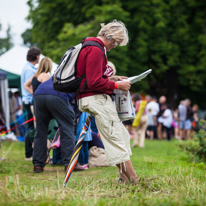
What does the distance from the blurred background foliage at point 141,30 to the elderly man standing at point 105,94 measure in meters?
14.4

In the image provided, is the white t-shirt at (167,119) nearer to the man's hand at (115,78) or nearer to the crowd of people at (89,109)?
the crowd of people at (89,109)

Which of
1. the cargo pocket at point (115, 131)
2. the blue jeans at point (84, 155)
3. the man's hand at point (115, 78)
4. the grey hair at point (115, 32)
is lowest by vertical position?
the blue jeans at point (84, 155)

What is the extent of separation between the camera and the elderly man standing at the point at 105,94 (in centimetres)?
362

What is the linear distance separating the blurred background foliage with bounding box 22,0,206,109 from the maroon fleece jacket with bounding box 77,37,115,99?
47.6ft

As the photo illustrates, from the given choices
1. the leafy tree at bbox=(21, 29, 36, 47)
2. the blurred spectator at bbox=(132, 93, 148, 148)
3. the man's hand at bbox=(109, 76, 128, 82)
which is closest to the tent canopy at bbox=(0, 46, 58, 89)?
the blurred spectator at bbox=(132, 93, 148, 148)

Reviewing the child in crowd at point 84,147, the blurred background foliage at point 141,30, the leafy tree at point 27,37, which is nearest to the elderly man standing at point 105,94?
the child in crowd at point 84,147

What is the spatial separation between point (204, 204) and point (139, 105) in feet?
29.6

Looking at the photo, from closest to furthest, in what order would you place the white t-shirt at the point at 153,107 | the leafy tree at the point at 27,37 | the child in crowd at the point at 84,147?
1. the child in crowd at the point at 84,147
2. the white t-shirt at the point at 153,107
3. the leafy tree at the point at 27,37

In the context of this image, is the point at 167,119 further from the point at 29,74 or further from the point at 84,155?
the point at 84,155

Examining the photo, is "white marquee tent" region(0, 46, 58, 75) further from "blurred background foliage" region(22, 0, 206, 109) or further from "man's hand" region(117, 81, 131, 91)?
"man's hand" region(117, 81, 131, 91)

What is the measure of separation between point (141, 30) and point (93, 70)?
16.7 meters

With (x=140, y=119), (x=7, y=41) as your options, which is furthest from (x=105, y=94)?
(x=7, y=41)

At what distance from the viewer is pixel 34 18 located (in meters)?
22.0

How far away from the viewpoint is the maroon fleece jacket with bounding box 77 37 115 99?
361cm
